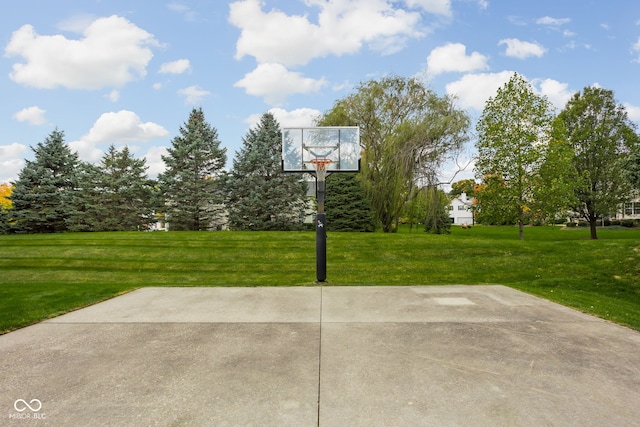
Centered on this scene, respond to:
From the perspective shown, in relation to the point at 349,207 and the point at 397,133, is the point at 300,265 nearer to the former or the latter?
the point at 349,207

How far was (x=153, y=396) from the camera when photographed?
3.05 m

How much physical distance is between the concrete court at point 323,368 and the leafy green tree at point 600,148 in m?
22.9

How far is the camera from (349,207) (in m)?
23.2

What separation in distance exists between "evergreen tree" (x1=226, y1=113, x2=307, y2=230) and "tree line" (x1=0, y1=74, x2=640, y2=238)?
8cm

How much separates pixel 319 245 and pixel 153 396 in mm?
6247

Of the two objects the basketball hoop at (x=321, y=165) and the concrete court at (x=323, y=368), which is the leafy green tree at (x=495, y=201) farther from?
the concrete court at (x=323, y=368)

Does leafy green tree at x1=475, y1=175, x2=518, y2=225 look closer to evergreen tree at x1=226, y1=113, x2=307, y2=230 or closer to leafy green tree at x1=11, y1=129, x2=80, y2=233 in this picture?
evergreen tree at x1=226, y1=113, x2=307, y2=230

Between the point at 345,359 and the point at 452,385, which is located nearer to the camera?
the point at 452,385

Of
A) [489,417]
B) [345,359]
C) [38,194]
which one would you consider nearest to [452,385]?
[489,417]

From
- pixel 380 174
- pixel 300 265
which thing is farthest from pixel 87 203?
pixel 380 174

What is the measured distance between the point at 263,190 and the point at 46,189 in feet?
52.0

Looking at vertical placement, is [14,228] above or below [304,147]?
below

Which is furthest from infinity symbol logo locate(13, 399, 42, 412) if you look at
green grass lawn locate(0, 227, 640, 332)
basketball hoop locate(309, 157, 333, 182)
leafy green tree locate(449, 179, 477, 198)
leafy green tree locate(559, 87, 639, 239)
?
leafy green tree locate(559, 87, 639, 239)

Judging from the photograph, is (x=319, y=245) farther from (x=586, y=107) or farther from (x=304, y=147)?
(x=586, y=107)
